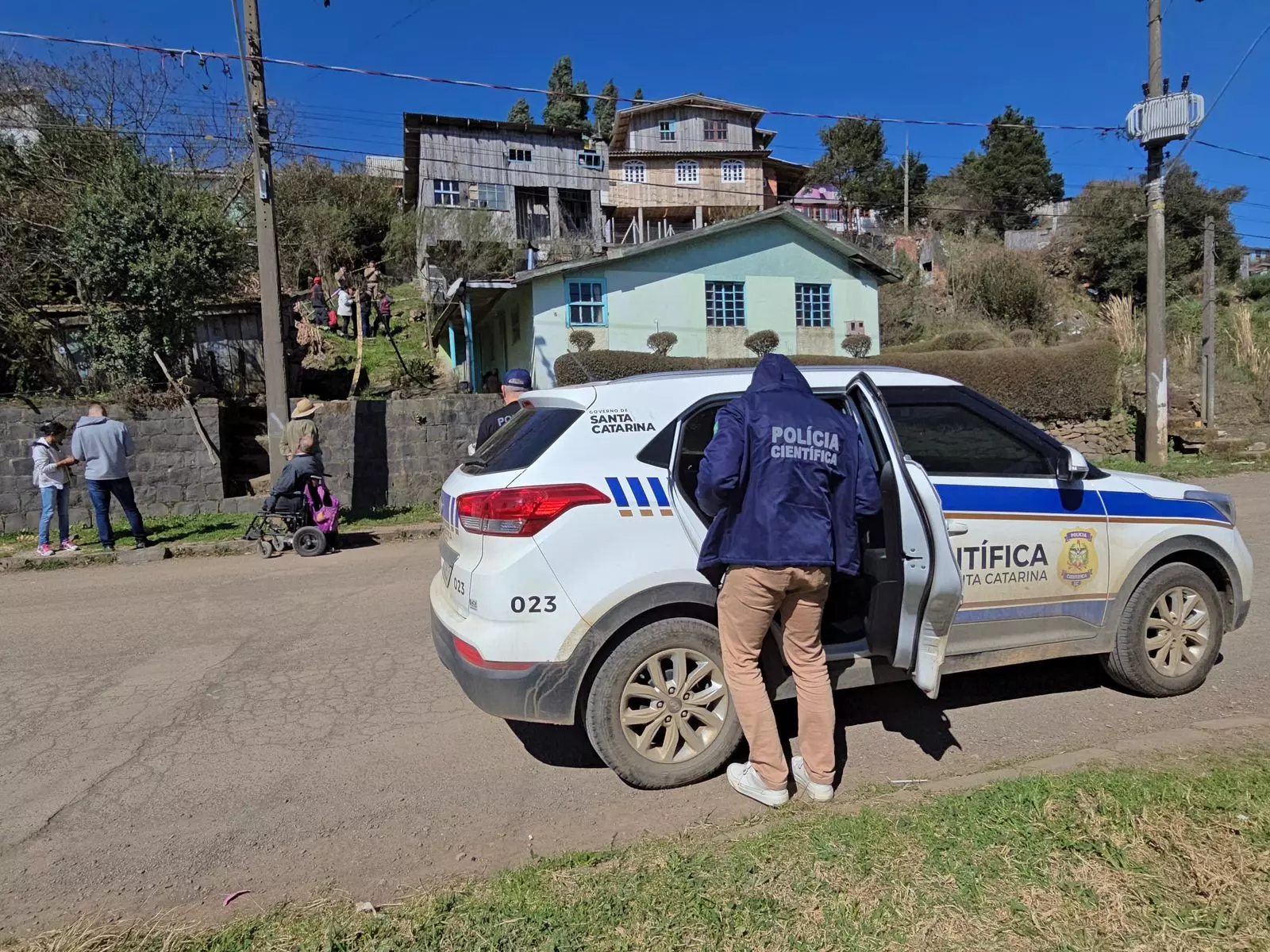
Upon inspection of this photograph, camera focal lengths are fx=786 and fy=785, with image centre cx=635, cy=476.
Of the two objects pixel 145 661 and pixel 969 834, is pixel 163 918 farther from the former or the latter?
pixel 145 661

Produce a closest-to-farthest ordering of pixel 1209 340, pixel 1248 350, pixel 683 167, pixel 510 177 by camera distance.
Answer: pixel 1209 340
pixel 1248 350
pixel 510 177
pixel 683 167

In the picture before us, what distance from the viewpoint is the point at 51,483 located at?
9.64m

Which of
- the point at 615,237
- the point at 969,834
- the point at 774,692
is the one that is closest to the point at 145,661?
the point at 774,692

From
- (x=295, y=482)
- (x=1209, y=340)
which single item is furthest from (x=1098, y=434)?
(x=295, y=482)

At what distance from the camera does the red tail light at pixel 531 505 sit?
133 inches

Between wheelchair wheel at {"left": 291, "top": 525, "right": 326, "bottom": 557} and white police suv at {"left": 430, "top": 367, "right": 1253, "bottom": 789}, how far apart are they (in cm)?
604

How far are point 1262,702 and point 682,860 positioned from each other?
141 inches

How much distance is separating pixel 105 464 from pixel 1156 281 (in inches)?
763

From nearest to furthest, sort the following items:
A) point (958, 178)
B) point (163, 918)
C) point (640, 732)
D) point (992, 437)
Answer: point (163, 918), point (640, 732), point (992, 437), point (958, 178)

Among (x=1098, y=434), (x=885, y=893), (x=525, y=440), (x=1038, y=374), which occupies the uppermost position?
(x=1038, y=374)

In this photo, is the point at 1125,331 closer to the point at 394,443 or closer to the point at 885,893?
the point at 394,443

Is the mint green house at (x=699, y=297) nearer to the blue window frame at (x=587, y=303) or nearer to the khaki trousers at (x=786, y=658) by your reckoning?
the blue window frame at (x=587, y=303)

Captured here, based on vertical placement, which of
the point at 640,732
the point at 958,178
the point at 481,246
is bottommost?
the point at 640,732

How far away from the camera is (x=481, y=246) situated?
119 feet
